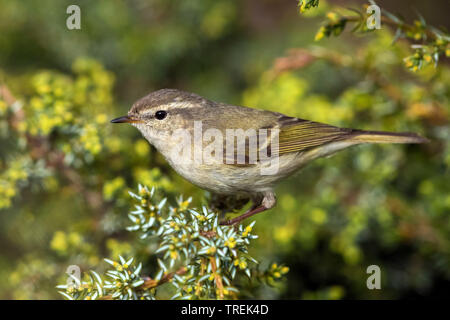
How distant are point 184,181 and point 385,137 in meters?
1.18

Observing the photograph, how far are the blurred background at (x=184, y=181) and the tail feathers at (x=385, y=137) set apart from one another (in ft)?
0.78

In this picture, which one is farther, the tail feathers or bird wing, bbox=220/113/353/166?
bird wing, bbox=220/113/353/166

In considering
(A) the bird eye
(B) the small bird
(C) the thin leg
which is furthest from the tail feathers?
(A) the bird eye

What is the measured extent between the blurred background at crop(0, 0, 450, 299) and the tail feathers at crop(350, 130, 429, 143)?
0.78 ft

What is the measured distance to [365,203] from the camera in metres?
2.70

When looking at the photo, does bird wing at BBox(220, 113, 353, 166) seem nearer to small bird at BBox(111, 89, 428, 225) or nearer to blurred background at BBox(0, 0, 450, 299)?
small bird at BBox(111, 89, 428, 225)

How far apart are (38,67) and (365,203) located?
8.69ft

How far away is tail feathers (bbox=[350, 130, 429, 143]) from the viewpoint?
7.77 feet

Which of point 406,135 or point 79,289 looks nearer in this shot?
point 79,289

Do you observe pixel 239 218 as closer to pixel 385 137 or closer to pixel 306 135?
pixel 306 135

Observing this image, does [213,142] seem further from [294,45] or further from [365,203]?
[294,45]

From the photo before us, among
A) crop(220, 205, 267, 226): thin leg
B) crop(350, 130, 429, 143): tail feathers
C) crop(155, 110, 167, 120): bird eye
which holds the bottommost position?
crop(220, 205, 267, 226): thin leg

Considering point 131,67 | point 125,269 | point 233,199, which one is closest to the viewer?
point 125,269

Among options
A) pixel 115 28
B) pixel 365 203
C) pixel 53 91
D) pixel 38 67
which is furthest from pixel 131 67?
pixel 365 203
